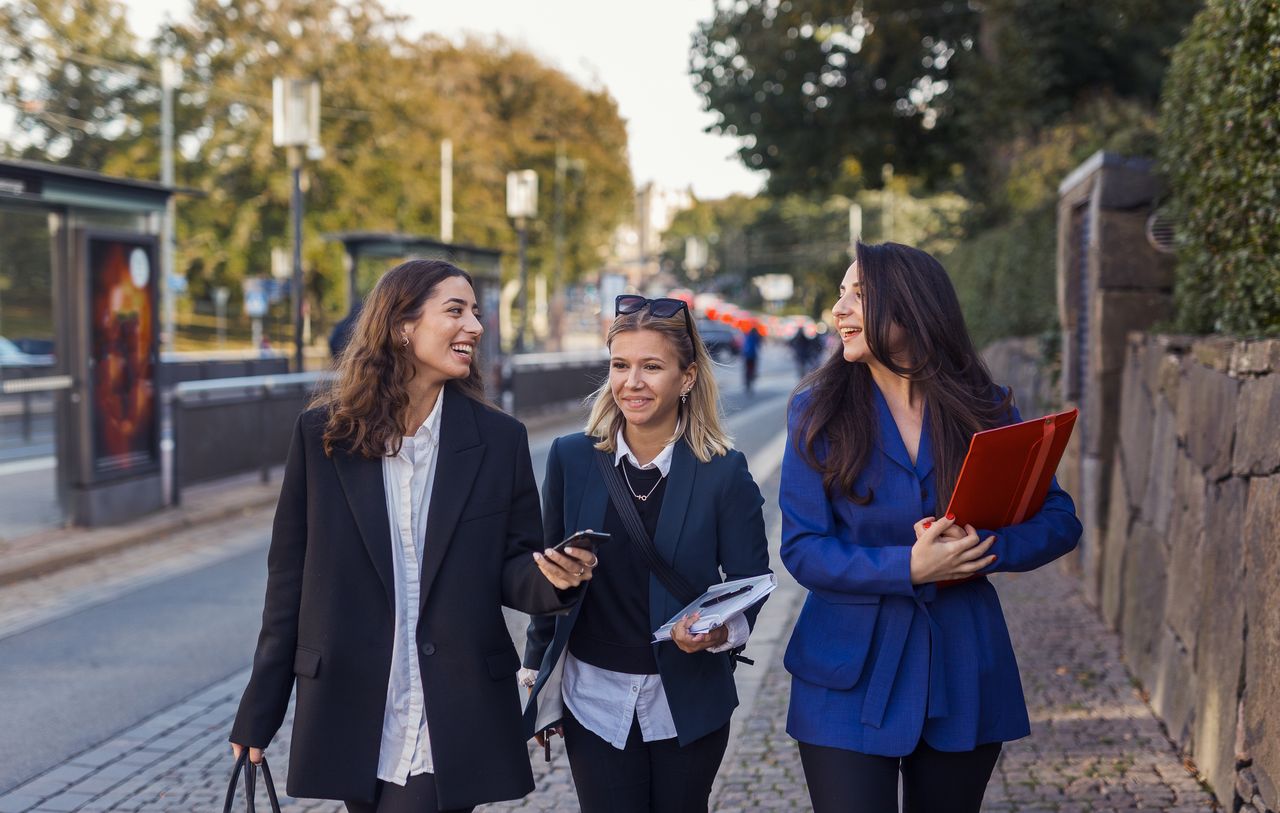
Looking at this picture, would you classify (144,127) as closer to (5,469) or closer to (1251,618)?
(5,469)

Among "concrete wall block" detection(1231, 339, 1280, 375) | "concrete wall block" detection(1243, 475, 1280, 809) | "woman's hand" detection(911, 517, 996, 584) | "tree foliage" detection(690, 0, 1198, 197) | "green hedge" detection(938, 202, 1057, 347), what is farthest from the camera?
"tree foliage" detection(690, 0, 1198, 197)

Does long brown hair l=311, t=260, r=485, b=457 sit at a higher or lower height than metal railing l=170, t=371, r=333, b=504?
higher

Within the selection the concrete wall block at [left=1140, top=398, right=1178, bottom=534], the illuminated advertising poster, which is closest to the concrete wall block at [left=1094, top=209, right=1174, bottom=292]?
the concrete wall block at [left=1140, top=398, right=1178, bottom=534]

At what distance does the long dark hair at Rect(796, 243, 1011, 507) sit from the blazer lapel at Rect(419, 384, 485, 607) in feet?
2.29

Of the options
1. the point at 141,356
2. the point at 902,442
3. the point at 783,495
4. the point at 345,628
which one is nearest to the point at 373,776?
the point at 345,628

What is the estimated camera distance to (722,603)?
9.36 feet

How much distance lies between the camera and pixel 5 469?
1501cm

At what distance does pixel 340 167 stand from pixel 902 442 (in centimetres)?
4267

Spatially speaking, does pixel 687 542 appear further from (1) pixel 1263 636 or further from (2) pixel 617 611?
(1) pixel 1263 636

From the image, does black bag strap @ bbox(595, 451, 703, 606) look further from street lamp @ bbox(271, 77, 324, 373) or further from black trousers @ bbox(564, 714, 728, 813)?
street lamp @ bbox(271, 77, 324, 373)

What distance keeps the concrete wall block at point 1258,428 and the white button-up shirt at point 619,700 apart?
191 centimetres

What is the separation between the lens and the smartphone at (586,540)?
8.51 ft

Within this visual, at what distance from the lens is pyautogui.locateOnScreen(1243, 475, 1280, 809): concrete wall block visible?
3.70 metres

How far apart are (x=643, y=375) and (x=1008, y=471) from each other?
32.5 inches
